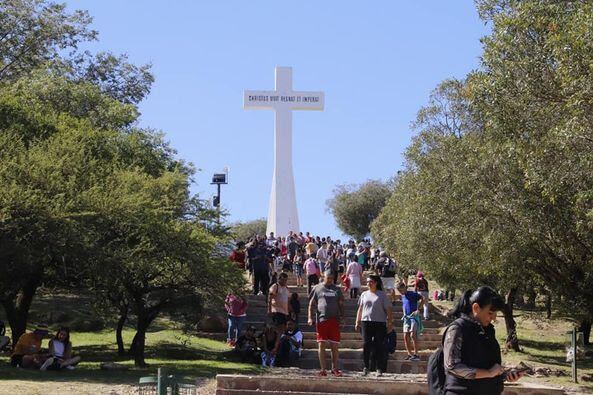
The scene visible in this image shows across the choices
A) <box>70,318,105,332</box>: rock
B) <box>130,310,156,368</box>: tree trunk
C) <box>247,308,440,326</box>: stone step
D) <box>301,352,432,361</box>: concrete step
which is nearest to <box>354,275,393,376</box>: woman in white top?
<box>130,310,156,368</box>: tree trunk

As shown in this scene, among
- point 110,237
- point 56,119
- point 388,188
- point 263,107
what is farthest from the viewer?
point 388,188

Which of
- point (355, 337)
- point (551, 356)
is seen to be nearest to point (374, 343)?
point (355, 337)

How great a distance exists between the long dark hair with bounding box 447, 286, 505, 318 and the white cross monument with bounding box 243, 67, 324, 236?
160 ft

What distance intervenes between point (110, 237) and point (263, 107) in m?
37.9

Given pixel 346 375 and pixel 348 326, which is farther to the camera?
pixel 348 326

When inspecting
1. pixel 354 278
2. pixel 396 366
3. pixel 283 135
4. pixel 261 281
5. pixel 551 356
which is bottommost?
pixel 396 366

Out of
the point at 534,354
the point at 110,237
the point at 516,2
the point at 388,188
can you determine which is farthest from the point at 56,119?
the point at 388,188

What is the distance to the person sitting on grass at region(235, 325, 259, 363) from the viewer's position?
64.0 feet

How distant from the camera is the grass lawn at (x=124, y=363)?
13.4m

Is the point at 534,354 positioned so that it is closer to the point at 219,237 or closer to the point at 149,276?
the point at 219,237

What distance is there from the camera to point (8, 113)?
21.2m

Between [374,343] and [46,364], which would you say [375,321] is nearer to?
[374,343]

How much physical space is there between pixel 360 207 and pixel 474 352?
60.0 meters

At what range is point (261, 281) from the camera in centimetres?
2736
